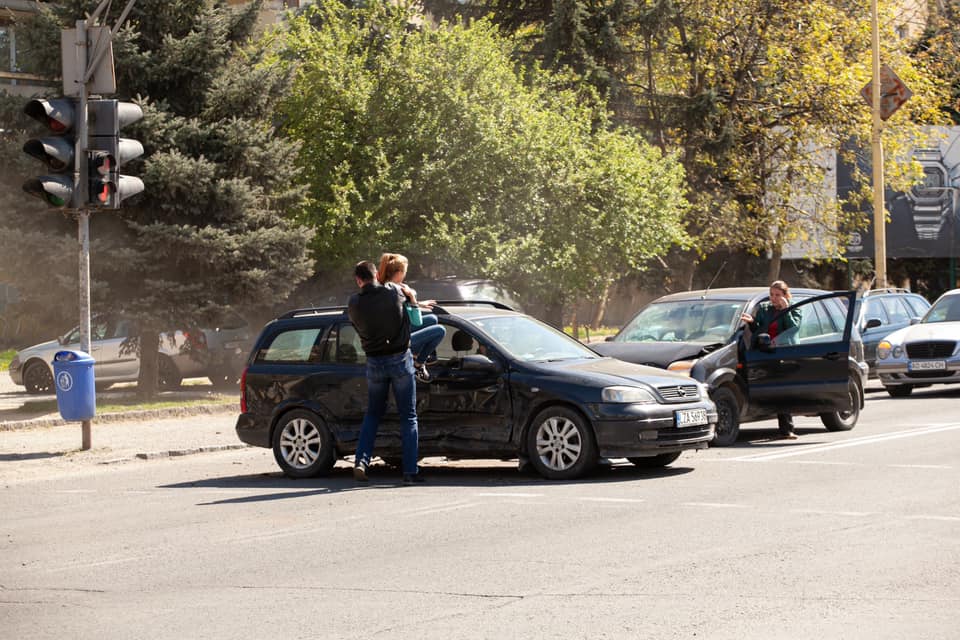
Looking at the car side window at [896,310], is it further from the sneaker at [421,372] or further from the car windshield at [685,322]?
the sneaker at [421,372]

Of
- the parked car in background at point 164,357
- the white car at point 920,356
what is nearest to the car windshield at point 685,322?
the white car at point 920,356

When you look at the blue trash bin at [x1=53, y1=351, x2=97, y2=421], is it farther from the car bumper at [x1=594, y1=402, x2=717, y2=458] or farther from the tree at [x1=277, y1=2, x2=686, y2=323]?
the tree at [x1=277, y1=2, x2=686, y2=323]

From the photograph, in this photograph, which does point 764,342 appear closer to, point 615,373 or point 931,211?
point 615,373

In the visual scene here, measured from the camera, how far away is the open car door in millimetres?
15336

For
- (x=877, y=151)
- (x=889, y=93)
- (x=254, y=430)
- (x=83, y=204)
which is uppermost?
(x=889, y=93)

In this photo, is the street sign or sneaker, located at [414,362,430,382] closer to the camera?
sneaker, located at [414,362,430,382]

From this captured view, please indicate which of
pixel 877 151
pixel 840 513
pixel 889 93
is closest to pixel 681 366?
pixel 840 513

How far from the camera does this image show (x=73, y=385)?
15500 mm

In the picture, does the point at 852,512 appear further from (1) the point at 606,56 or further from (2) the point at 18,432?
(1) the point at 606,56

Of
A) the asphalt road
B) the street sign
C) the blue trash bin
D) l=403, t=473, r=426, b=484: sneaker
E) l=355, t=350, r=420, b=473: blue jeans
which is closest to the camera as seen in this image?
the asphalt road

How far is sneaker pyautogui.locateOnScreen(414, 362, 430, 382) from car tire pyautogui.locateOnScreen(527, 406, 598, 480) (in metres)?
1.10

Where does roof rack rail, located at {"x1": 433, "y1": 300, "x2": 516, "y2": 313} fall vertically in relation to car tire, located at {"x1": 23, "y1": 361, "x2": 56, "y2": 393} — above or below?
above

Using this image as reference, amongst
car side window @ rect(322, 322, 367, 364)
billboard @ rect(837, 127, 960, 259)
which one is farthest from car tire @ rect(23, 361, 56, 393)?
billboard @ rect(837, 127, 960, 259)

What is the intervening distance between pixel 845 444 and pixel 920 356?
948 centimetres
